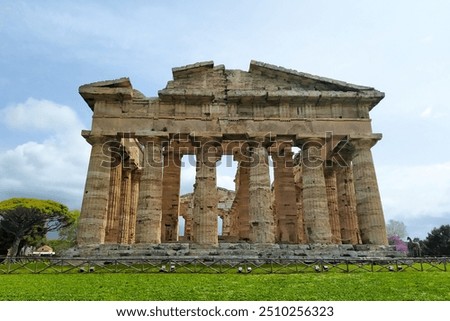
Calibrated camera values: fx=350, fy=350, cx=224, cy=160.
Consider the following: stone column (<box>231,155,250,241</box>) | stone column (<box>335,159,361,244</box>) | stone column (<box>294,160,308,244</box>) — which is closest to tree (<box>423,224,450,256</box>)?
stone column (<box>294,160,308,244</box>)

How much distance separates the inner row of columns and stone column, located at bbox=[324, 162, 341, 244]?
74mm

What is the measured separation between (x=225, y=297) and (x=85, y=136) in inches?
627

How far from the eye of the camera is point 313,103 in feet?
75.6

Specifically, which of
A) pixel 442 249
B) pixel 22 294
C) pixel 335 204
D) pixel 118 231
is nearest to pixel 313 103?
pixel 335 204

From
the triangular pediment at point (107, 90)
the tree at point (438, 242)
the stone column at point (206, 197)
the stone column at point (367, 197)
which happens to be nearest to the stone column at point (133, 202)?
the triangular pediment at point (107, 90)

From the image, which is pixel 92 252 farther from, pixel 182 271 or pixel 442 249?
pixel 442 249

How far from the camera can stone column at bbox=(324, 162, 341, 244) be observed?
85.3ft

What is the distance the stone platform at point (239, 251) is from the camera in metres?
18.5

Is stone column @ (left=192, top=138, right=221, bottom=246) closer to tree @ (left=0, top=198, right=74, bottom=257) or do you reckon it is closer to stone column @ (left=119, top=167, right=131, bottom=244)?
stone column @ (left=119, top=167, right=131, bottom=244)

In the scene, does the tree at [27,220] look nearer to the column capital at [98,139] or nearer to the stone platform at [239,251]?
the column capital at [98,139]

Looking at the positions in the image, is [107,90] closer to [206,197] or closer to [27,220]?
[206,197]

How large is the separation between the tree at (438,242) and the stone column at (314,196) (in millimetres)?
21580

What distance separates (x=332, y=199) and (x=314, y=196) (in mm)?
5982

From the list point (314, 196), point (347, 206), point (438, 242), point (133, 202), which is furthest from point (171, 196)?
point (438, 242)
